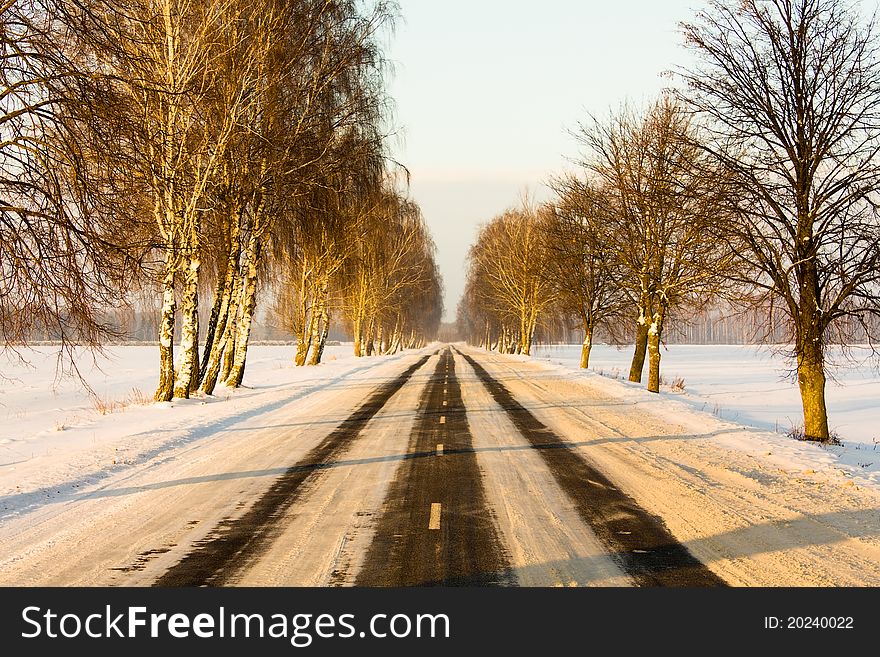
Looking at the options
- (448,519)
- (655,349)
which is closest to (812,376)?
(448,519)

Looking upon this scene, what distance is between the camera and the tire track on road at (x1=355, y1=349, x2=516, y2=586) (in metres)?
5.54

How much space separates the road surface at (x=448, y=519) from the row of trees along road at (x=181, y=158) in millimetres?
2591

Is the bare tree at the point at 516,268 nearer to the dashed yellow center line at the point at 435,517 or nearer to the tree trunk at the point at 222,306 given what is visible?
the tree trunk at the point at 222,306

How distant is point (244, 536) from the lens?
6.73 metres

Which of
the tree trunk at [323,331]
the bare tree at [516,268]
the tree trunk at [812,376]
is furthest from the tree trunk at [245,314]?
the bare tree at [516,268]

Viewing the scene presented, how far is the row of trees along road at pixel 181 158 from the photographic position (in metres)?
8.05

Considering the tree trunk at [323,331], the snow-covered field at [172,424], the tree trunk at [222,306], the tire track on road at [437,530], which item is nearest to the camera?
the tire track on road at [437,530]

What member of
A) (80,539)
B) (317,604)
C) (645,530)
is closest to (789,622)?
(645,530)

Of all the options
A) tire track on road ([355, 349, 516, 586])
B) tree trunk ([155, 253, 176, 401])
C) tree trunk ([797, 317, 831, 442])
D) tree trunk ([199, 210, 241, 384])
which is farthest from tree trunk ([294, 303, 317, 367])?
tree trunk ([797, 317, 831, 442])

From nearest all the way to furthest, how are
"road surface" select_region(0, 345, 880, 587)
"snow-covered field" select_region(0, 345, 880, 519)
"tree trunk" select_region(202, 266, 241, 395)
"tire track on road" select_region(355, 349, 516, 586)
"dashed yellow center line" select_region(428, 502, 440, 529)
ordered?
"tire track on road" select_region(355, 349, 516, 586)
"road surface" select_region(0, 345, 880, 587)
"dashed yellow center line" select_region(428, 502, 440, 529)
"snow-covered field" select_region(0, 345, 880, 519)
"tree trunk" select_region(202, 266, 241, 395)

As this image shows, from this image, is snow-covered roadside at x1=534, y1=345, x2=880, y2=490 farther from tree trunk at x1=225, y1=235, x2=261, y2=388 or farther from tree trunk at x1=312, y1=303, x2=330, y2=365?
tree trunk at x1=312, y1=303, x2=330, y2=365

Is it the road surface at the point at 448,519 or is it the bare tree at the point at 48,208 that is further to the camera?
the bare tree at the point at 48,208

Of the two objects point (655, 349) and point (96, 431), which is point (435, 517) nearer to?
point (96, 431)

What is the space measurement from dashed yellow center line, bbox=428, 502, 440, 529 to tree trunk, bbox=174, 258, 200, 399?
496 inches
